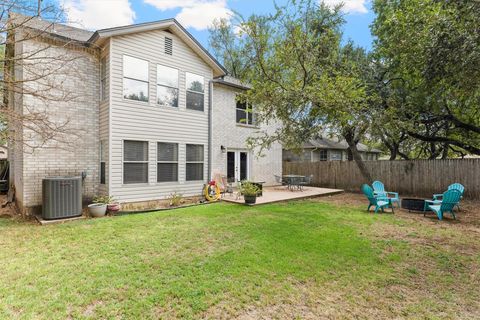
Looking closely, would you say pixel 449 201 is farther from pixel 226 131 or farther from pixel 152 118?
pixel 152 118

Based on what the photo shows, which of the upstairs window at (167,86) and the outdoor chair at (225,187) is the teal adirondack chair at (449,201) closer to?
the outdoor chair at (225,187)

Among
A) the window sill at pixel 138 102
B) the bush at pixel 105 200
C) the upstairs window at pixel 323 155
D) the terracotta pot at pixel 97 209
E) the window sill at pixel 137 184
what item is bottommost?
the terracotta pot at pixel 97 209

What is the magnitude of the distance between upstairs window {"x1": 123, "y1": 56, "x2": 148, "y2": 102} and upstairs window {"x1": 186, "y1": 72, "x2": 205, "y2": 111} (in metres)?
1.74

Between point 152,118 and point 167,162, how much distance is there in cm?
170

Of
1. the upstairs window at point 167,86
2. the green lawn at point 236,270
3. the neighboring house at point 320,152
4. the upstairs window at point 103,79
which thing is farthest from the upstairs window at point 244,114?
the green lawn at point 236,270

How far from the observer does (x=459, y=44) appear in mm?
5953

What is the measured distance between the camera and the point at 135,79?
8.88 metres

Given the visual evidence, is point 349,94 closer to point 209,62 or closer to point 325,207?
point 325,207

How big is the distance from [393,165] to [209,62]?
35.1 feet

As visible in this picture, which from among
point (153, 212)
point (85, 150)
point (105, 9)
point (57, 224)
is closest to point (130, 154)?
point (85, 150)

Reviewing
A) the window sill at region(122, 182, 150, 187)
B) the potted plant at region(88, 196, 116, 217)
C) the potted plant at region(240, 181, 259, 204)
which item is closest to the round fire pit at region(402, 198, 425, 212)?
the potted plant at region(240, 181, 259, 204)

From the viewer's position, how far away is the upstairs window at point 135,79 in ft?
28.4

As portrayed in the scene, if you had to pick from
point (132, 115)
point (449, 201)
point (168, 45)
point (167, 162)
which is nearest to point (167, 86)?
point (168, 45)

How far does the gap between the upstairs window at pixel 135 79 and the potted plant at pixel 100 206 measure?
344cm
